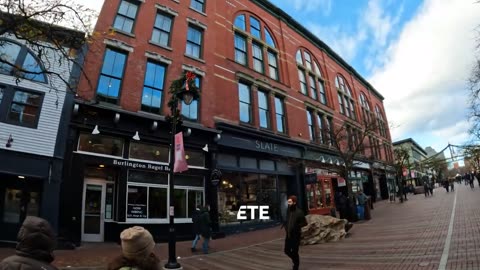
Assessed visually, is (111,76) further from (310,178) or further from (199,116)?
(310,178)

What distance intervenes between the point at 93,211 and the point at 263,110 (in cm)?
1201

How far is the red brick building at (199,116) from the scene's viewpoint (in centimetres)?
1377

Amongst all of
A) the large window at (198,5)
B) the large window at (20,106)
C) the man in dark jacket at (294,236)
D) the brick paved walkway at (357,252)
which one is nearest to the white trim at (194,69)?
the large window at (198,5)

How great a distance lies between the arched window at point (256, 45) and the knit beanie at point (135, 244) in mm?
19199

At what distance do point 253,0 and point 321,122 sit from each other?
1118 cm

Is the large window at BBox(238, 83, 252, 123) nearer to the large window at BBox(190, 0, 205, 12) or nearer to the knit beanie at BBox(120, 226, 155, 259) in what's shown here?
the large window at BBox(190, 0, 205, 12)

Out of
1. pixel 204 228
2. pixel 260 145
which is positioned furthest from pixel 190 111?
pixel 204 228

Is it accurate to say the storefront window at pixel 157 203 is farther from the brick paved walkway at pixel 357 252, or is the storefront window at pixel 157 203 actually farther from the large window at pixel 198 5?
the large window at pixel 198 5

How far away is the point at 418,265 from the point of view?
295 inches

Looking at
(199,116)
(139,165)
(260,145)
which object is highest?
(199,116)

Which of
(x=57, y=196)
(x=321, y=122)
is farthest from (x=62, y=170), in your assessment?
(x=321, y=122)

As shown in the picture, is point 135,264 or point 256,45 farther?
point 256,45

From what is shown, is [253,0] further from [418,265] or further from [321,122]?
[418,265]

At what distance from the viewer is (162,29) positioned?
17172 millimetres
